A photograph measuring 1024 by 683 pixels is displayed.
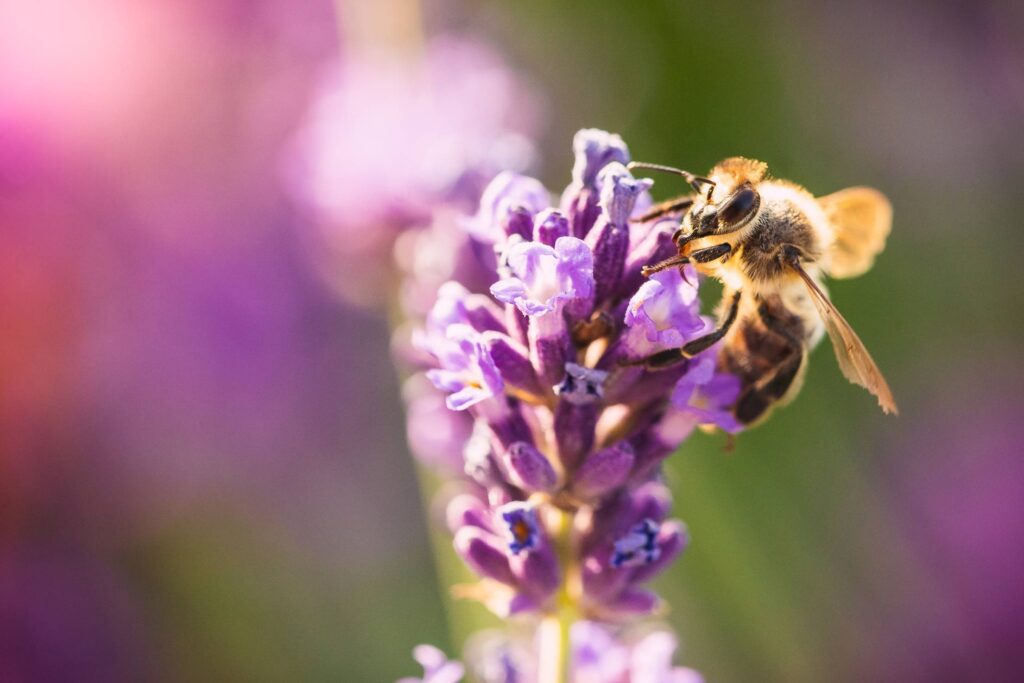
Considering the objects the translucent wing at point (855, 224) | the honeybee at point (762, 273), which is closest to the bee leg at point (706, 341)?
the honeybee at point (762, 273)

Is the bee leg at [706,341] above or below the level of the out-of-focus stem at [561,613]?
above

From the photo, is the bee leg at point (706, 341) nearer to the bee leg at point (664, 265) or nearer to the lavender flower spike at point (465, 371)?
the bee leg at point (664, 265)

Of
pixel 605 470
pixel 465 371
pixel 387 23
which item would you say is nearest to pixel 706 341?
pixel 605 470

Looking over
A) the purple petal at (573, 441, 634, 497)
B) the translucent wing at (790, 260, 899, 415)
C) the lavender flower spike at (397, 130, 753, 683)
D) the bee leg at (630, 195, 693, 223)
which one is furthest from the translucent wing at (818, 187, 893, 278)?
the purple petal at (573, 441, 634, 497)

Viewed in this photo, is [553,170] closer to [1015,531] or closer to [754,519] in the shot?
[754,519]

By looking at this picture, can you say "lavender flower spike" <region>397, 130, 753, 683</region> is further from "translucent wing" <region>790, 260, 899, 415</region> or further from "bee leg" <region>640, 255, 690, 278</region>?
"translucent wing" <region>790, 260, 899, 415</region>

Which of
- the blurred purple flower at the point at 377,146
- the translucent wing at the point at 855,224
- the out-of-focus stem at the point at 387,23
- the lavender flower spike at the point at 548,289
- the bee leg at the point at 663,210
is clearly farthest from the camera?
the out-of-focus stem at the point at 387,23
